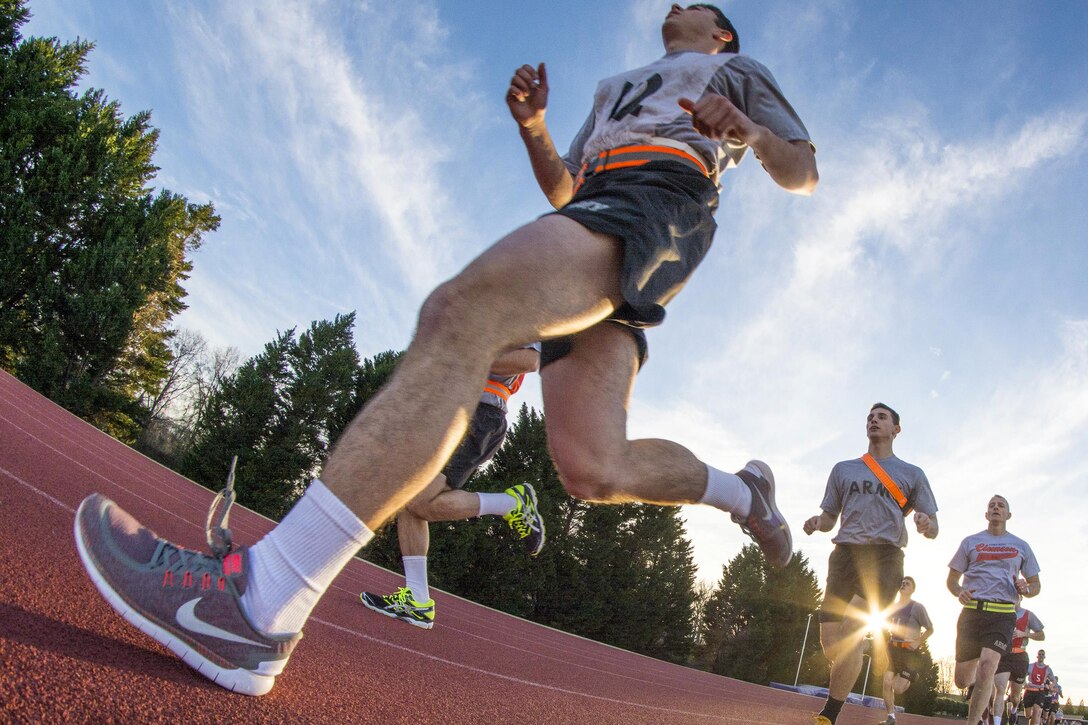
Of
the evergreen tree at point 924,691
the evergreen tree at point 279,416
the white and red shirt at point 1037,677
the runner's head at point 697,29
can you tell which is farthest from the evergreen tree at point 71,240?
the evergreen tree at point 924,691

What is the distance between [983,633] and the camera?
643cm

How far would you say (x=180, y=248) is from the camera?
96.0ft

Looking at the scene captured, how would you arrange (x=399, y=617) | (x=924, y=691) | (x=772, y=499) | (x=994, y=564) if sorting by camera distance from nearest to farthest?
(x=772, y=499) < (x=399, y=617) < (x=994, y=564) < (x=924, y=691)

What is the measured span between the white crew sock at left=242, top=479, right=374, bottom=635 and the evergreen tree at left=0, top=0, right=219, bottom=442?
2282 cm

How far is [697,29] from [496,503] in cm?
368

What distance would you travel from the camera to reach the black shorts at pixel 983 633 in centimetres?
633

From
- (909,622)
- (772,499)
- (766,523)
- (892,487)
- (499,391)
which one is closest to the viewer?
(766,523)

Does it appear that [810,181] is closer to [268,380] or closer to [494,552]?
[494,552]

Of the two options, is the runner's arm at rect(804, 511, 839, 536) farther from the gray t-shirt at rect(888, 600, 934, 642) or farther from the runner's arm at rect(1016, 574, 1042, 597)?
the gray t-shirt at rect(888, 600, 934, 642)

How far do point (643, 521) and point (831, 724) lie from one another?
21702 mm

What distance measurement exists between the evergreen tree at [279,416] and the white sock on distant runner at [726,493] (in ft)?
64.4

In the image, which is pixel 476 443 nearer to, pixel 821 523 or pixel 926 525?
pixel 821 523

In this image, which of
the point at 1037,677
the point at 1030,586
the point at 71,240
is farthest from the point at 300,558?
the point at 71,240

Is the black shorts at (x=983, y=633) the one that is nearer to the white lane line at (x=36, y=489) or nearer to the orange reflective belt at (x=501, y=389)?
the orange reflective belt at (x=501, y=389)
